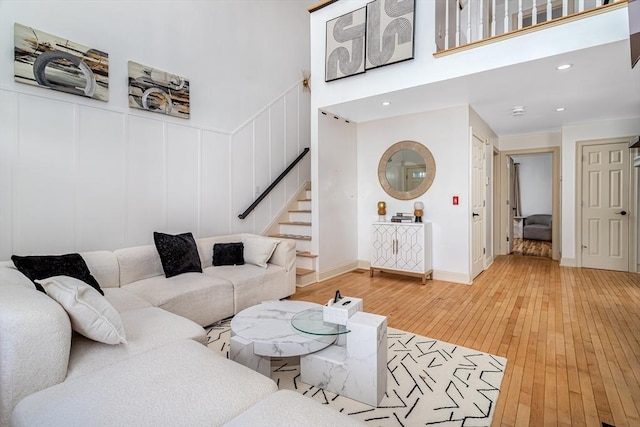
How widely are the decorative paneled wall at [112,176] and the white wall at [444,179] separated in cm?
207

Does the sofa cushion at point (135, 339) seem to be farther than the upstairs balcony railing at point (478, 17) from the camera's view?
No

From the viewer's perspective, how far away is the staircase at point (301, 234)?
4438 millimetres

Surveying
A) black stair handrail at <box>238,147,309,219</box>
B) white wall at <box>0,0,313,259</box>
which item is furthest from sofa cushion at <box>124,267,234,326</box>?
black stair handrail at <box>238,147,309,219</box>

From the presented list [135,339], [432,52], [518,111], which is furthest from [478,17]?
[135,339]

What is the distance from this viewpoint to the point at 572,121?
17.0ft

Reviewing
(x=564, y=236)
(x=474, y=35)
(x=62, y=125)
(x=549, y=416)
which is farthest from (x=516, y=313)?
(x=62, y=125)

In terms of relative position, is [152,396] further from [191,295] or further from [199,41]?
[199,41]

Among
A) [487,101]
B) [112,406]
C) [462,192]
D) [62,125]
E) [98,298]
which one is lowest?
[112,406]

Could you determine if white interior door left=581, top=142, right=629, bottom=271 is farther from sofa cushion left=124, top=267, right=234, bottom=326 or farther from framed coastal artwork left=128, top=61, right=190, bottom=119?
framed coastal artwork left=128, top=61, right=190, bottom=119

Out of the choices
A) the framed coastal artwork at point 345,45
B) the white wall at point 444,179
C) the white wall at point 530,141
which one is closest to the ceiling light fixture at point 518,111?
the white wall at point 444,179

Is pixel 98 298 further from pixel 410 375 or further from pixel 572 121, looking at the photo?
pixel 572 121

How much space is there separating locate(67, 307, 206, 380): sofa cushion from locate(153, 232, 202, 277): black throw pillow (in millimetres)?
914

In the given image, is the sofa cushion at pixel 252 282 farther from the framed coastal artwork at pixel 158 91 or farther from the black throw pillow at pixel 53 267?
the framed coastal artwork at pixel 158 91

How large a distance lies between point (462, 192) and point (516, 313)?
175cm
